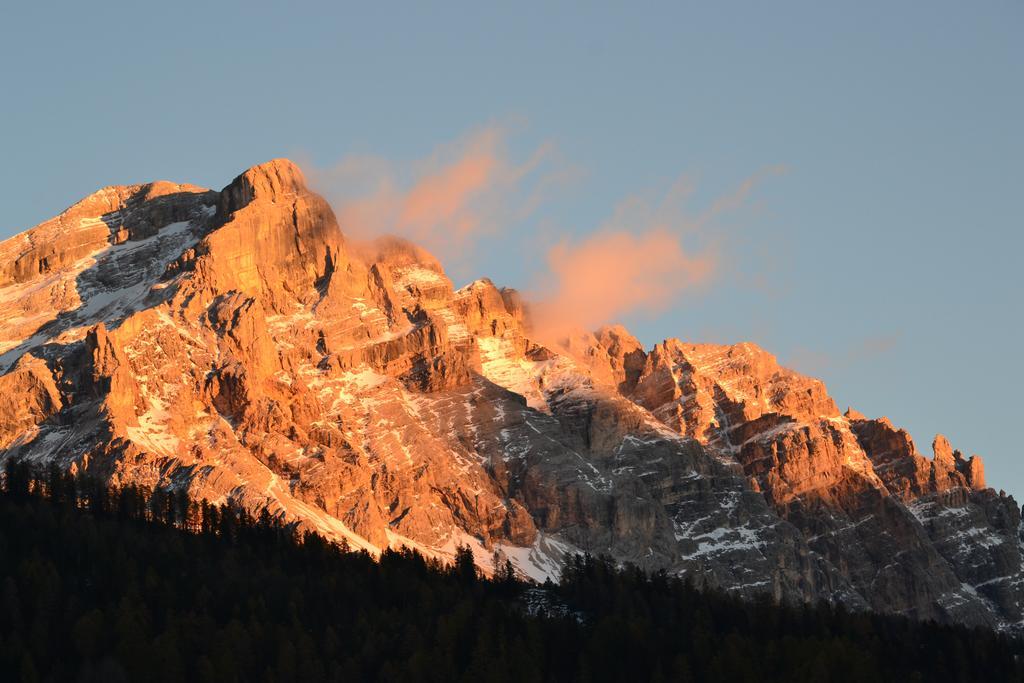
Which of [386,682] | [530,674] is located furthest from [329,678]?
[530,674]

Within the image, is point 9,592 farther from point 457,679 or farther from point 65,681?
point 457,679

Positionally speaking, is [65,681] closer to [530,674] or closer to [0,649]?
[0,649]

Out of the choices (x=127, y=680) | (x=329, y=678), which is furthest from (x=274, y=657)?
(x=127, y=680)

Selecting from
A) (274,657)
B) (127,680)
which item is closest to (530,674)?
(274,657)

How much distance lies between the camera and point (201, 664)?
7402 inches

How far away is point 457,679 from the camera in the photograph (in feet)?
652

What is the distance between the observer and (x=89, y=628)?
19350 cm

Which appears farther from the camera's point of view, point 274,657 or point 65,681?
point 274,657

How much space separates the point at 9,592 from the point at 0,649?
13608 millimetres

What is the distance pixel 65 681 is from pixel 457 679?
36.3 metres

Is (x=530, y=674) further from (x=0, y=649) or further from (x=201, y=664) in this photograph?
(x=0, y=649)

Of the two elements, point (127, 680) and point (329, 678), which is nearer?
point (127, 680)

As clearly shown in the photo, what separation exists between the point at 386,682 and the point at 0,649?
112 feet

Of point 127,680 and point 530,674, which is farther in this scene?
point 530,674
